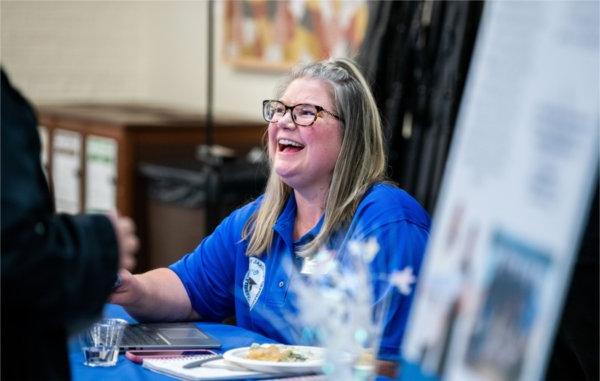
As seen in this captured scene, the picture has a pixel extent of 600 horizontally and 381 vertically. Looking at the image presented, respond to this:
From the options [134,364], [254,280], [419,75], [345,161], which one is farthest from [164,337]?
[419,75]

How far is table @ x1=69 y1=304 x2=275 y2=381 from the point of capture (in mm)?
2146

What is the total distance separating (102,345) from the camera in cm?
222

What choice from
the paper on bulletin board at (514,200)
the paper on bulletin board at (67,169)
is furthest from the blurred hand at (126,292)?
the paper on bulletin board at (67,169)

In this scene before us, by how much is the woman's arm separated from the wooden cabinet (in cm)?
293

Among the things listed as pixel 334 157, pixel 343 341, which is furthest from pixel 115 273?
pixel 334 157

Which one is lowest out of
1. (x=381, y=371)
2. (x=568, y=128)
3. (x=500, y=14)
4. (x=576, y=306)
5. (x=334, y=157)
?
(x=576, y=306)

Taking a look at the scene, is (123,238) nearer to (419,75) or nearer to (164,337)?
(164,337)

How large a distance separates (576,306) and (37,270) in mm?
2150

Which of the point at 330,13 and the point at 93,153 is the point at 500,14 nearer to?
the point at 330,13

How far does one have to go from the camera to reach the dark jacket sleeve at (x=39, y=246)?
145 centimetres

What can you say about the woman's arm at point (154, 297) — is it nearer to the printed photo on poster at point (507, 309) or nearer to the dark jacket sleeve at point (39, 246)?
the dark jacket sleeve at point (39, 246)

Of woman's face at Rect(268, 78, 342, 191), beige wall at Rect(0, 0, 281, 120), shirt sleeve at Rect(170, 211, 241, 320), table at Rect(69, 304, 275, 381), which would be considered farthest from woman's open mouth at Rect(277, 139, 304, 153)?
beige wall at Rect(0, 0, 281, 120)

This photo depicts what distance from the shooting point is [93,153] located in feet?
19.6

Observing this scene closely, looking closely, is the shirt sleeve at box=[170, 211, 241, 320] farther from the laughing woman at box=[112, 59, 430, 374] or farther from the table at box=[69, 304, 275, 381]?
the table at box=[69, 304, 275, 381]
